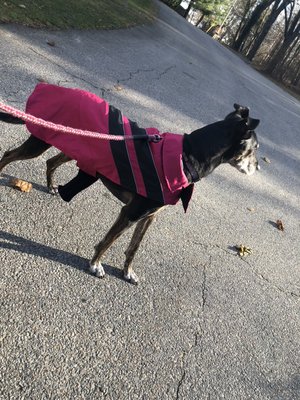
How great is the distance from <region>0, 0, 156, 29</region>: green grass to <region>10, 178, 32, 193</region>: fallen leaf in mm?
4576

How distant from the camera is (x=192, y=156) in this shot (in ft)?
10.1

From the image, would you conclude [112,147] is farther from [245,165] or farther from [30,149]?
[245,165]

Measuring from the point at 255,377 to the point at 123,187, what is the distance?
1963mm

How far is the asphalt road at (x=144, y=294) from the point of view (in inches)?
107

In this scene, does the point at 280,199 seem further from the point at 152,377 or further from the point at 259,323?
the point at 152,377

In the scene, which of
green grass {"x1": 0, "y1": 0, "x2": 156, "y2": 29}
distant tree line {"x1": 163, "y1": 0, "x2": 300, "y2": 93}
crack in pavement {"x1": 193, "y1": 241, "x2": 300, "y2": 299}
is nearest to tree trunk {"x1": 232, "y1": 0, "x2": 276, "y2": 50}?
distant tree line {"x1": 163, "y1": 0, "x2": 300, "y2": 93}

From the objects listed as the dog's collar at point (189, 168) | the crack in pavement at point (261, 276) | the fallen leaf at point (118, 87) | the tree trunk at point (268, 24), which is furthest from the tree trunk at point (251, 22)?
the dog's collar at point (189, 168)

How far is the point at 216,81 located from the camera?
1322 centimetres

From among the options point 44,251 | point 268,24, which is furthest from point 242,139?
point 268,24

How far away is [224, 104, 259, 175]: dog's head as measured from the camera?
311 cm

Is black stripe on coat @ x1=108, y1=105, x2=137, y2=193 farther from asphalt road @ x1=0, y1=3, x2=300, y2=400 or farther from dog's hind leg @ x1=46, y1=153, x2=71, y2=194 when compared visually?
dog's hind leg @ x1=46, y1=153, x2=71, y2=194

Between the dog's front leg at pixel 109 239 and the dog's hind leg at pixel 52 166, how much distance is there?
3.37 ft

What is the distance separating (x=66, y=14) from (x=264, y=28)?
122 ft

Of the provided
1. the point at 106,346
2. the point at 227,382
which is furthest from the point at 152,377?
the point at 227,382
